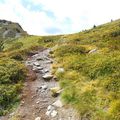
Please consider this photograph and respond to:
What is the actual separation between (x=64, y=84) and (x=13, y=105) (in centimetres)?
366

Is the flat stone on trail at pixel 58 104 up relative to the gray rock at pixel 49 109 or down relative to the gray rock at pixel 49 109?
up

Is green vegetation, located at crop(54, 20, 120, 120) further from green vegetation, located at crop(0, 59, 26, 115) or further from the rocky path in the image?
green vegetation, located at crop(0, 59, 26, 115)

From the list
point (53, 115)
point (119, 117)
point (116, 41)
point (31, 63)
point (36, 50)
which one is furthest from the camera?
point (36, 50)

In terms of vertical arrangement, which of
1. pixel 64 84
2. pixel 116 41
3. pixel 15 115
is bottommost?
pixel 15 115

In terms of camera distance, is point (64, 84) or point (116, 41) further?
point (116, 41)

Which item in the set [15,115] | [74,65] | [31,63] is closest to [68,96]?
[15,115]

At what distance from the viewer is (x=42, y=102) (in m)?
19.1

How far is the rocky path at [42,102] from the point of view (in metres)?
16.9

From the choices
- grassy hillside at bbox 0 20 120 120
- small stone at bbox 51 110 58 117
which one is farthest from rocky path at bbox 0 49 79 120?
grassy hillside at bbox 0 20 120 120

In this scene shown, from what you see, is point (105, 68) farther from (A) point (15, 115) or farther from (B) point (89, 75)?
(A) point (15, 115)

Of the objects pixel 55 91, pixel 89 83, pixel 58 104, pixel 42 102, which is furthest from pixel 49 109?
pixel 89 83

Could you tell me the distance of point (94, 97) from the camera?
1700cm

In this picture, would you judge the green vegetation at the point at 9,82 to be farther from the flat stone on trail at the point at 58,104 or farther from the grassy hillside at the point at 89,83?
the flat stone on trail at the point at 58,104

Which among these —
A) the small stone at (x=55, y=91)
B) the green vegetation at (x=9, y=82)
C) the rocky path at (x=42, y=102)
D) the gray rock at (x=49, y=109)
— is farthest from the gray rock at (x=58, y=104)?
the green vegetation at (x=9, y=82)
